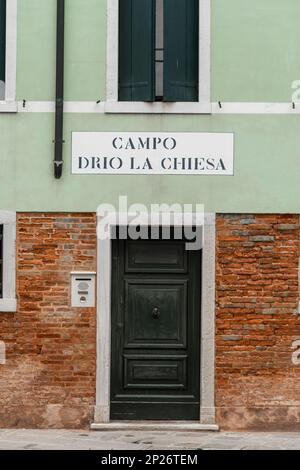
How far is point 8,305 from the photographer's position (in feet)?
45.1

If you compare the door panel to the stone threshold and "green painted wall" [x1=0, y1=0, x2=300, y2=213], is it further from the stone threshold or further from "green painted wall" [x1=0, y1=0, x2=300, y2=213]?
"green painted wall" [x1=0, y1=0, x2=300, y2=213]

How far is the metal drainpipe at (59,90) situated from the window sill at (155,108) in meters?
0.54

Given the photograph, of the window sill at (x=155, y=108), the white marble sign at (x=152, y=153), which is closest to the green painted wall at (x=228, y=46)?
the window sill at (x=155, y=108)

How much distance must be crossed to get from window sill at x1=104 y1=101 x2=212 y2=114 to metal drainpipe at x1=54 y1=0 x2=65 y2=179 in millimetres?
537

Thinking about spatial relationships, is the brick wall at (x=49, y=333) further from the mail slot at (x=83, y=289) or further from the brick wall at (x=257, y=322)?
the brick wall at (x=257, y=322)

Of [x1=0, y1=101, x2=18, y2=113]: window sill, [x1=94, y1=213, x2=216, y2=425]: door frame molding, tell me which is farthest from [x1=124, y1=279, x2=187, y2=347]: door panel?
[x1=0, y1=101, x2=18, y2=113]: window sill

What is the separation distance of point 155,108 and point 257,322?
2.75 metres

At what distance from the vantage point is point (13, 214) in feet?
45.3

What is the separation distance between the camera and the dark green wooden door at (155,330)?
13938mm

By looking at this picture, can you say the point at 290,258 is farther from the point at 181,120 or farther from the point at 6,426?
the point at 6,426

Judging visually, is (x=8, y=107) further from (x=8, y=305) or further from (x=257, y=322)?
(x=257, y=322)

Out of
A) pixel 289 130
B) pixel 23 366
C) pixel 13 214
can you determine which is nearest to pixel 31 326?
pixel 23 366

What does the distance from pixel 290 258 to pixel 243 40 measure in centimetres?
259

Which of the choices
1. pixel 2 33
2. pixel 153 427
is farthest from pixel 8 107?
pixel 153 427
